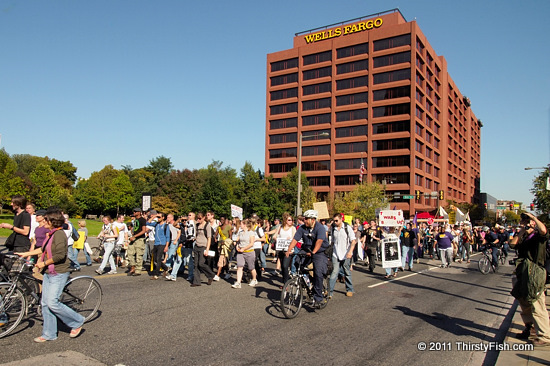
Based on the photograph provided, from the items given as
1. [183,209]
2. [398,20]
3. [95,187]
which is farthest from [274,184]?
[95,187]

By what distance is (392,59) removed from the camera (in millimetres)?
65750

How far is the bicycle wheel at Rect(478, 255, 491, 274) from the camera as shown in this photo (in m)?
16.5

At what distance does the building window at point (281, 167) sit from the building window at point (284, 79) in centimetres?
1555

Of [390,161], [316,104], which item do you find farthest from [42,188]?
[390,161]

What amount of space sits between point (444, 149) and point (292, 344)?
271 feet

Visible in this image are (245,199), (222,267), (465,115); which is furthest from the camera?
(465,115)

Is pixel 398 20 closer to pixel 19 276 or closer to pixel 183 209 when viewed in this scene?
pixel 183 209

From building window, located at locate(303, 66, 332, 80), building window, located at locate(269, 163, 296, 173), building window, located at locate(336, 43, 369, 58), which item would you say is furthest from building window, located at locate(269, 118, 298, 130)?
building window, located at locate(336, 43, 369, 58)

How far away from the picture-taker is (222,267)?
12625 mm

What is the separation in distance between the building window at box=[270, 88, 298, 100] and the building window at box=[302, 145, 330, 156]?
10171mm

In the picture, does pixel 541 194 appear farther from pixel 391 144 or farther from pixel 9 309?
pixel 9 309

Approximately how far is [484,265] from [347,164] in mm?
53448

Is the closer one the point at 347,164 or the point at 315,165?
the point at 347,164

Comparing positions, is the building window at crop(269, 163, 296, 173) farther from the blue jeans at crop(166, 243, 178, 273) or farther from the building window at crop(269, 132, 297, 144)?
the blue jeans at crop(166, 243, 178, 273)
